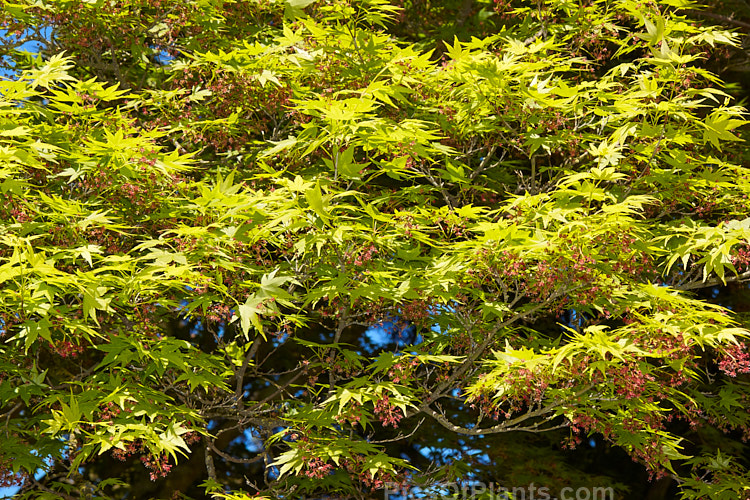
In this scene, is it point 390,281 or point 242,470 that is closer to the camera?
point 390,281

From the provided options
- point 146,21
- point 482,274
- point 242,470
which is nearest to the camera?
point 482,274

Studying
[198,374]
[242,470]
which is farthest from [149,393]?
[242,470]

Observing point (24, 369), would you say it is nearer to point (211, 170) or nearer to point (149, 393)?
point (149, 393)

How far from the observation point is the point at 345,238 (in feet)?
15.2

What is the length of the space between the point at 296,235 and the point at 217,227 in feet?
1.74

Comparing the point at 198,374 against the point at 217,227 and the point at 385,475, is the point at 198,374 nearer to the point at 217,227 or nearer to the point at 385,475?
the point at 217,227

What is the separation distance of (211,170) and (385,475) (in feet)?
9.71

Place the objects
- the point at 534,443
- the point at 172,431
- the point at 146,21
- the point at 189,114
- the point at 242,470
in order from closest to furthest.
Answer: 1. the point at 172,431
2. the point at 189,114
3. the point at 146,21
4. the point at 534,443
5. the point at 242,470

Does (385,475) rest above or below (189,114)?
below

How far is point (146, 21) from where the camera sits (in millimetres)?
7062

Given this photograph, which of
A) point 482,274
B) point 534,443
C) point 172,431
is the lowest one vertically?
point 534,443

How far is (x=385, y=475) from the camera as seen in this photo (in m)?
5.33

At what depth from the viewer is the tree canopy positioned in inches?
181

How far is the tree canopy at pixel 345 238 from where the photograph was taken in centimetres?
459
